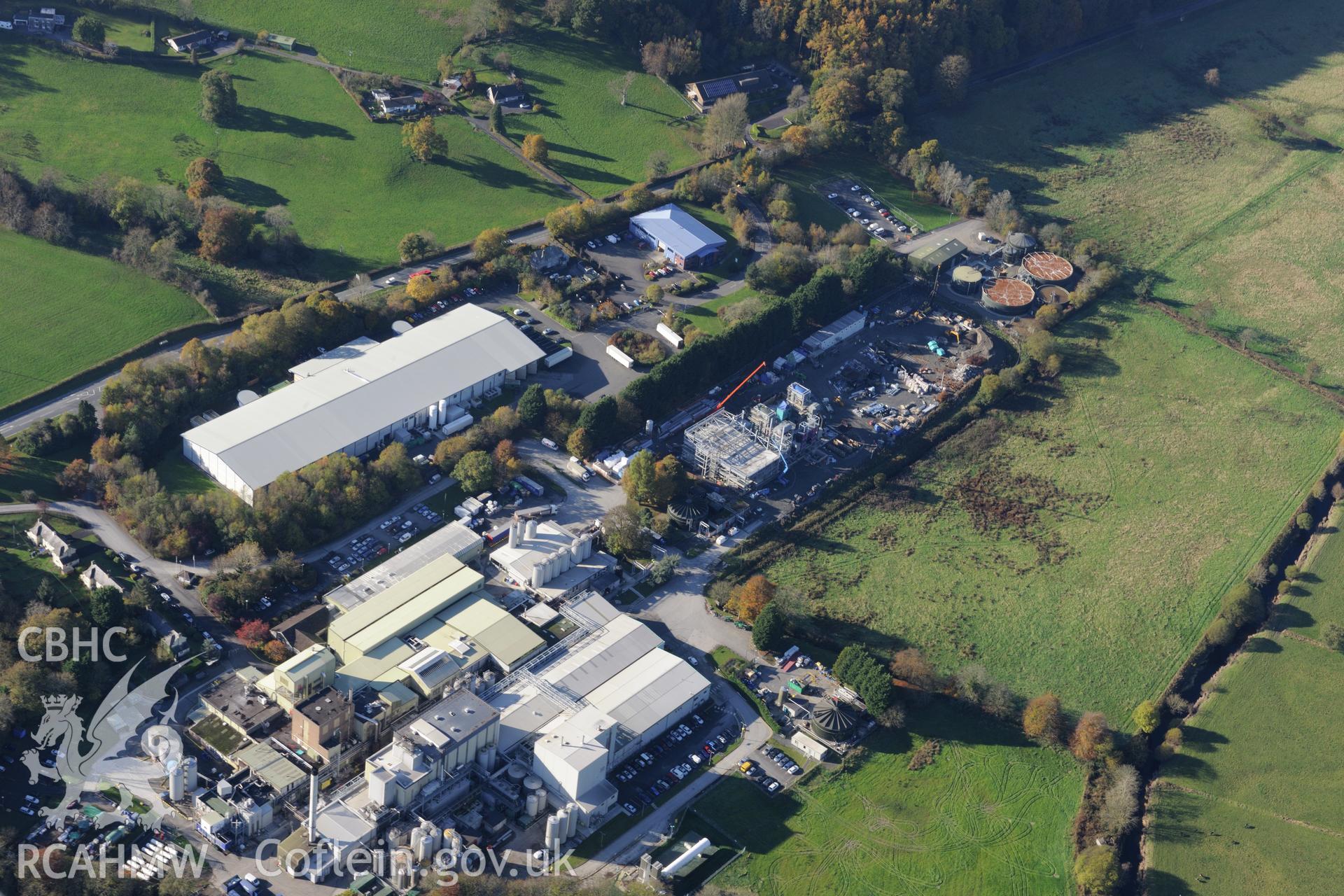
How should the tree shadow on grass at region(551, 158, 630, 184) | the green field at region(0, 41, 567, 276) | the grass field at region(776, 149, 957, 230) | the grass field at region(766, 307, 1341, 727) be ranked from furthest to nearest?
the grass field at region(776, 149, 957, 230) → the tree shadow on grass at region(551, 158, 630, 184) → the green field at region(0, 41, 567, 276) → the grass field at region(766, 307, 1341, 727)

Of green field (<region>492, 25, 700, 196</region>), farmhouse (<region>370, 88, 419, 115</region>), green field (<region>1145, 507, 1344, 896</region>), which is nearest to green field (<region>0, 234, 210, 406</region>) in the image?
farmhouse (<region>370, 88, 419, 115</region>)

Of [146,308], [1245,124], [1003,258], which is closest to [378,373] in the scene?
[146,308]

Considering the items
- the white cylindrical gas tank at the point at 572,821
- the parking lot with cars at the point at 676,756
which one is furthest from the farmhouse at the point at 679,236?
the white cylindrical gas tank at the point at 572,821

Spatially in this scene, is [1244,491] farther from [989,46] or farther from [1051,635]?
[989,46]

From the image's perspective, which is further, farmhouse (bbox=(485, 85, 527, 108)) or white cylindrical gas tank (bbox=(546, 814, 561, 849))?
farmhouse (bbox=(485, 85, 527, 108))

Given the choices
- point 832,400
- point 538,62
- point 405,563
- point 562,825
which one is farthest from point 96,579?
point 538,62

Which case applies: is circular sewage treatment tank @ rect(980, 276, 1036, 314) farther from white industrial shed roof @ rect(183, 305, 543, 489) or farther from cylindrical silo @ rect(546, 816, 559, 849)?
cylindrical silo @ rect(546, 816, 559, 849)
